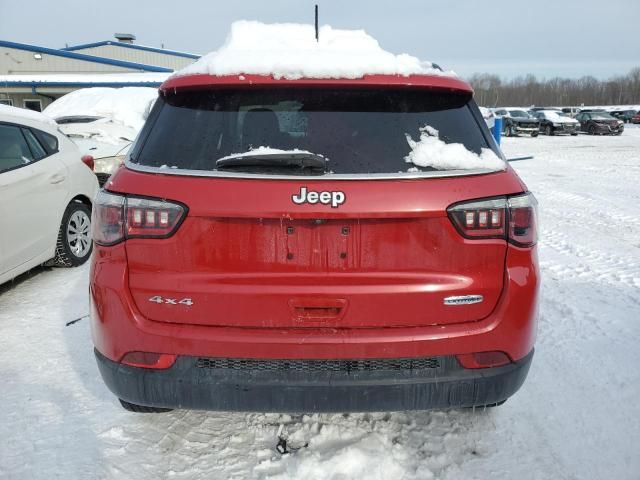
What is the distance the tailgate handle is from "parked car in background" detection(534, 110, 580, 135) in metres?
34.5

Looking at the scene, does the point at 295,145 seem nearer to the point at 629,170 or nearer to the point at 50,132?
the point at 50,132

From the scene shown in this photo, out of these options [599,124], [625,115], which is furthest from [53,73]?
[625,115]

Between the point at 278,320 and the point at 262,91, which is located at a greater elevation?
the point at 262,91

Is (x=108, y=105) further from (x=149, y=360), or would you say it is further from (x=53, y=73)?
(x=53, y=73)

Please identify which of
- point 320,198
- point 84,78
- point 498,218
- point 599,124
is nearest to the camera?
point 320,198

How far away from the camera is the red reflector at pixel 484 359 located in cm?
199

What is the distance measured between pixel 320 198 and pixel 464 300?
696 millimetres

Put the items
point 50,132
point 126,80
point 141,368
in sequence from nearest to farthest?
point 141,368 < point 50,132 < point 126,80

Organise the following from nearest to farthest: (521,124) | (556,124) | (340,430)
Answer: (340,430) → (521,124) → (556,124)

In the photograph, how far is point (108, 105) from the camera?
11.1 metres

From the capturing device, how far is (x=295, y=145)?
1979 millimetres

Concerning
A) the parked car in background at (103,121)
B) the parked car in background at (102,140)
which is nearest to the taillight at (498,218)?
the parked car in background at (102,140)

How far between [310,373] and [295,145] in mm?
913

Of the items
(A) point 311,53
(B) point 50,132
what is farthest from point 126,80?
(A) point 311,53
